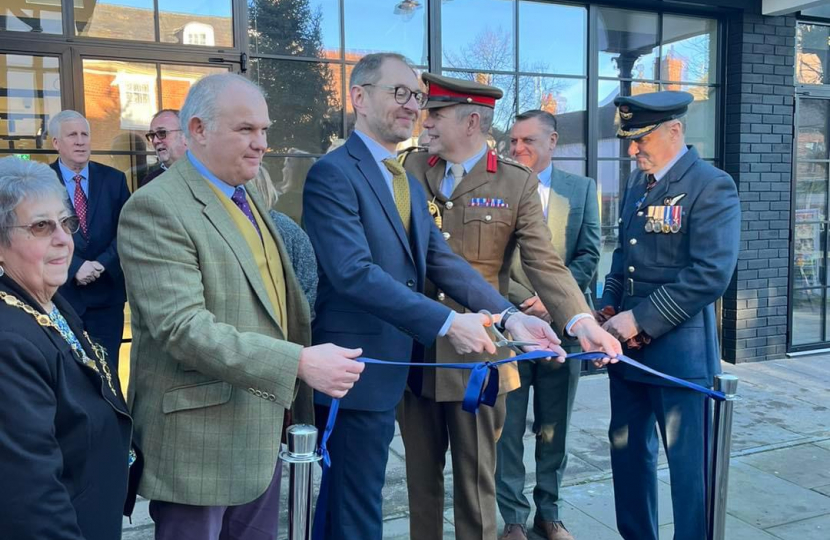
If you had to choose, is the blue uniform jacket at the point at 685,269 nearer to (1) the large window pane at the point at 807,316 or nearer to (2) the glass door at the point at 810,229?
(2) the glass door at the point at 810,229

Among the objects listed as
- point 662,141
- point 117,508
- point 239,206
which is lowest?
point 117,508

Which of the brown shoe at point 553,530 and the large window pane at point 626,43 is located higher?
the large window pane at point 626,43

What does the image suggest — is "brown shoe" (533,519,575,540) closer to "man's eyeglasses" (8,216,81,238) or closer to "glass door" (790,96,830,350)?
"man's eyeglasses" (8,216,81,238)

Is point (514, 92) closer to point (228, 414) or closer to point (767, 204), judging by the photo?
point (767, 204)

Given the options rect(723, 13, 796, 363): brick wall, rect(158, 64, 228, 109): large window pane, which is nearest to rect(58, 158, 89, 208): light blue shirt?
rect(158, 64, 228, 109): large window pane

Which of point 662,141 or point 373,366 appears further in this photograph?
point 662,141

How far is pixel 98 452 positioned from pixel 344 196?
3.52ft

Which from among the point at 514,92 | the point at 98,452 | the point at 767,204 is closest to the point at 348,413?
the point at 98,452

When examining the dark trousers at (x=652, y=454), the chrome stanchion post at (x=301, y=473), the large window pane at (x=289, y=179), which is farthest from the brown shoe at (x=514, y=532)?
the large window pane at (x=289, y=179)

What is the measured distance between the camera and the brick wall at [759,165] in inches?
264

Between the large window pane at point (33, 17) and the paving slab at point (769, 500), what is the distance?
4.93 meters

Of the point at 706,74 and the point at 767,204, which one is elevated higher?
the point at 706,74

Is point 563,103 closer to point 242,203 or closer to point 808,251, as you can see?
point 808,251

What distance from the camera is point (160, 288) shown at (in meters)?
1.83
